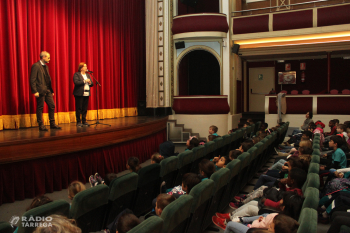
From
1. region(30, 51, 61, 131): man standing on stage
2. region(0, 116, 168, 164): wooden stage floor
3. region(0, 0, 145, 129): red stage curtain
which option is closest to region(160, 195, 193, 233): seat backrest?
region(0, 116, 168, 164): wooden stage floor

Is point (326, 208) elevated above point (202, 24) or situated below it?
below

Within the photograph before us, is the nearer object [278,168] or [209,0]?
[278,168]

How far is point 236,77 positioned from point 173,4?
2975 mm

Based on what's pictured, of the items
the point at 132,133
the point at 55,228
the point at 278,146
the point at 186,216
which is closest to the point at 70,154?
the point at 132,133

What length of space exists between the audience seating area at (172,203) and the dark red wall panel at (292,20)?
605 centimetres

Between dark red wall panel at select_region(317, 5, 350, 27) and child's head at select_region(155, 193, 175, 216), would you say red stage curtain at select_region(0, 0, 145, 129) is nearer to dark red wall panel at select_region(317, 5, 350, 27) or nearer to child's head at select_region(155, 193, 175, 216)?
child's head at select_region(155, 193, 175, 216)

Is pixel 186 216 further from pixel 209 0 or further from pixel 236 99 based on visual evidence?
pixel 209 0

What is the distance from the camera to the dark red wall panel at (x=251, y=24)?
28.8 ft

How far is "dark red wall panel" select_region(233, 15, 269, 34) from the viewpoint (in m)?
8.77

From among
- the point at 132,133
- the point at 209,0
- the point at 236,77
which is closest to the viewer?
the point at 132,133

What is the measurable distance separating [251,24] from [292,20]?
3.71 feet

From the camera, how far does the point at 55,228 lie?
124cm

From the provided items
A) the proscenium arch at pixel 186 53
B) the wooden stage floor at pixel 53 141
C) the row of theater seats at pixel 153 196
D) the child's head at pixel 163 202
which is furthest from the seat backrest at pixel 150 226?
the proscenium arch at pixel 186 53

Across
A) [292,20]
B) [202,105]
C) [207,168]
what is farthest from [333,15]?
[207,168]
